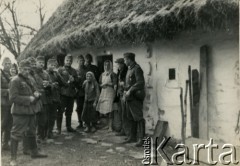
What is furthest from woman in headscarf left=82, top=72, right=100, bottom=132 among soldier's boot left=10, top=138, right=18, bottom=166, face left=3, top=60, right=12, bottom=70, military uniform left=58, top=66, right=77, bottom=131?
soldier's boot left=10, top=138, right=18, bottom=166

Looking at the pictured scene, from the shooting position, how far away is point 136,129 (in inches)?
231

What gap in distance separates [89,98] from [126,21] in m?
1.72

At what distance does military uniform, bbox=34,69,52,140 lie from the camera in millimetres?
5710

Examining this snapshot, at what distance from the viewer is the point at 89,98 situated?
671 centimetres

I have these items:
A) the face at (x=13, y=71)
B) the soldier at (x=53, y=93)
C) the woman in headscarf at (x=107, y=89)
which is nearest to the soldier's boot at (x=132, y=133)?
the woman in headscarf at (x=107, y=89)

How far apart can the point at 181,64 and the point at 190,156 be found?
159cm

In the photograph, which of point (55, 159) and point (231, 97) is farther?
point (55, 159)

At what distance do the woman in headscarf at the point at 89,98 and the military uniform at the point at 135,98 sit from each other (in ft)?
3.50

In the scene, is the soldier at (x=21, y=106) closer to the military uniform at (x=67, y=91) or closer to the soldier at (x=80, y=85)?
the military uniform at (x=67, y=91)

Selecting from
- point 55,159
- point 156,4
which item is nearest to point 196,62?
point 156,4

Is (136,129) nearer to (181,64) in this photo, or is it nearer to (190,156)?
(181,64)

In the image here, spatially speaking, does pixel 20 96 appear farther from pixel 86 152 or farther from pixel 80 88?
pixel 80 88

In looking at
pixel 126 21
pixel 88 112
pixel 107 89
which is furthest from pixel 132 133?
pixel 126 21

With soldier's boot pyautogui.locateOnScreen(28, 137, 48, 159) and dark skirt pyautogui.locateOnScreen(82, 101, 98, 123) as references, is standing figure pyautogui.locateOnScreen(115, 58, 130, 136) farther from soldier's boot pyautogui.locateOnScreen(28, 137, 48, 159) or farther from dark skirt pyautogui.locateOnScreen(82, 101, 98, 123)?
soldier's boot pyautogui.locateOnScreen(28, 137, 48, 159)
